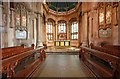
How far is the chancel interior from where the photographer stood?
129 inches

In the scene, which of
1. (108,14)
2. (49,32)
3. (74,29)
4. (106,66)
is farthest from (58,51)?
(49,32)

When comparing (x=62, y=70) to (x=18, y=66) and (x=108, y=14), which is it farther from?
(x=108, y=14)

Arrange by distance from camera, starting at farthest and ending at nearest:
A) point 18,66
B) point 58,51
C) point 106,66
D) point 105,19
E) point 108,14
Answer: point 58,51
point 105,19
point 108,14
point 18,66
point 106,66

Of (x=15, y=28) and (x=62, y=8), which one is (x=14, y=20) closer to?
(x=15, y=28)

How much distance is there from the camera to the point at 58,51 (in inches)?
416

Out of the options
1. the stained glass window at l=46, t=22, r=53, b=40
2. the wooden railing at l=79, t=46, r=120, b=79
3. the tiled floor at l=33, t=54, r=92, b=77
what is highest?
the stained glass window at l=46, t=22, r=53, b=40

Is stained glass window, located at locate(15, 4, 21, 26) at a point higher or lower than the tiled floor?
higher

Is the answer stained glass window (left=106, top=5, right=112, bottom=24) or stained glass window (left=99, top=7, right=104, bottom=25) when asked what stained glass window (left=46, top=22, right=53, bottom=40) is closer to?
stained glass window (left=99, top=7, right=104, bottom=25)

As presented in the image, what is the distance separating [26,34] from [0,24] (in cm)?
377

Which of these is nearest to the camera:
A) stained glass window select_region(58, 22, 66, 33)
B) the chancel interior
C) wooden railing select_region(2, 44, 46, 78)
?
wooden railing select_region(2, 44, 46, 78)

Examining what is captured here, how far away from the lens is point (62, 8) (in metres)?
20.0

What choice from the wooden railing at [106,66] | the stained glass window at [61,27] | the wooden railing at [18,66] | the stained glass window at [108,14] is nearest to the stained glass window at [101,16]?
the stained glass window at [108,14]

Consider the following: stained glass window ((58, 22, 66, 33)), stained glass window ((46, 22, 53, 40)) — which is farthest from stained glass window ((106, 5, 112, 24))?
stained glass window ((46, 22, 53, 40))

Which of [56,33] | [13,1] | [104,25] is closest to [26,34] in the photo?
[13,1]
